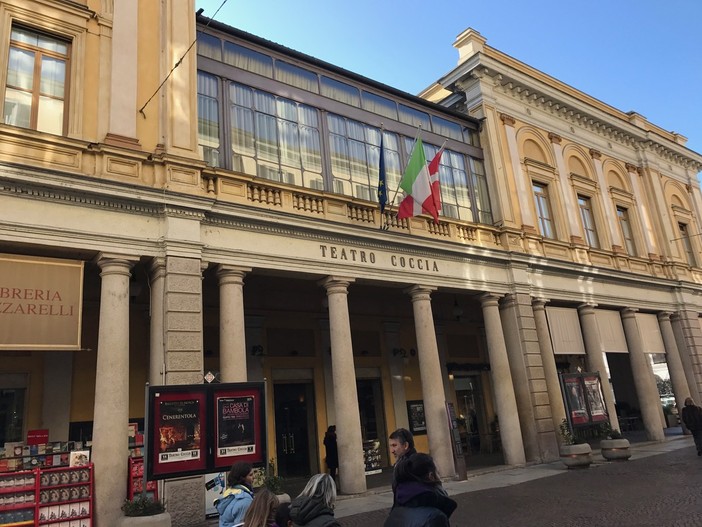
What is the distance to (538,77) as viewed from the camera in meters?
21.3

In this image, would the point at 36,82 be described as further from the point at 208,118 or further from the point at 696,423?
the point at 696,423

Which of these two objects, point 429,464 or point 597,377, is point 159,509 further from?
point 597,377

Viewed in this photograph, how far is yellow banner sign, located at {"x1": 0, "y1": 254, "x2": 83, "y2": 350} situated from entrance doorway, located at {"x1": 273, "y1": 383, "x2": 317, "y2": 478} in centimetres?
747

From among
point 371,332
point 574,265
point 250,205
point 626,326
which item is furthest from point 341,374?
point 626,326

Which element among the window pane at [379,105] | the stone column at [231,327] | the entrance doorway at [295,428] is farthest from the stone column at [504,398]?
the stone column at [231,327]

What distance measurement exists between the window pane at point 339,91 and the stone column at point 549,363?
8754 mm

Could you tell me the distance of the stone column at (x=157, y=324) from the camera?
10367mm

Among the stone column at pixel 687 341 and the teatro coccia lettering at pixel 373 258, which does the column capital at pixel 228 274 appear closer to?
the teatro coccia lettering at pixel 373 258

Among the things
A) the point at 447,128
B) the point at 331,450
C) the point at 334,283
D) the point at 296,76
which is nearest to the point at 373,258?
the point at 334,283

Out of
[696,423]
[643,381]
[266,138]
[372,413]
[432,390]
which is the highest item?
[266,138]

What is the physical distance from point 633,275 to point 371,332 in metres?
11.2

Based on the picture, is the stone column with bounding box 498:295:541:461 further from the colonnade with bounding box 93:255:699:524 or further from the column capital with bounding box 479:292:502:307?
the column capital with bounding box 479:292:502:307

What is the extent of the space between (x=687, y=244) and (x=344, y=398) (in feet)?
71.7

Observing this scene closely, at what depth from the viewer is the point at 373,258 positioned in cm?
1437
